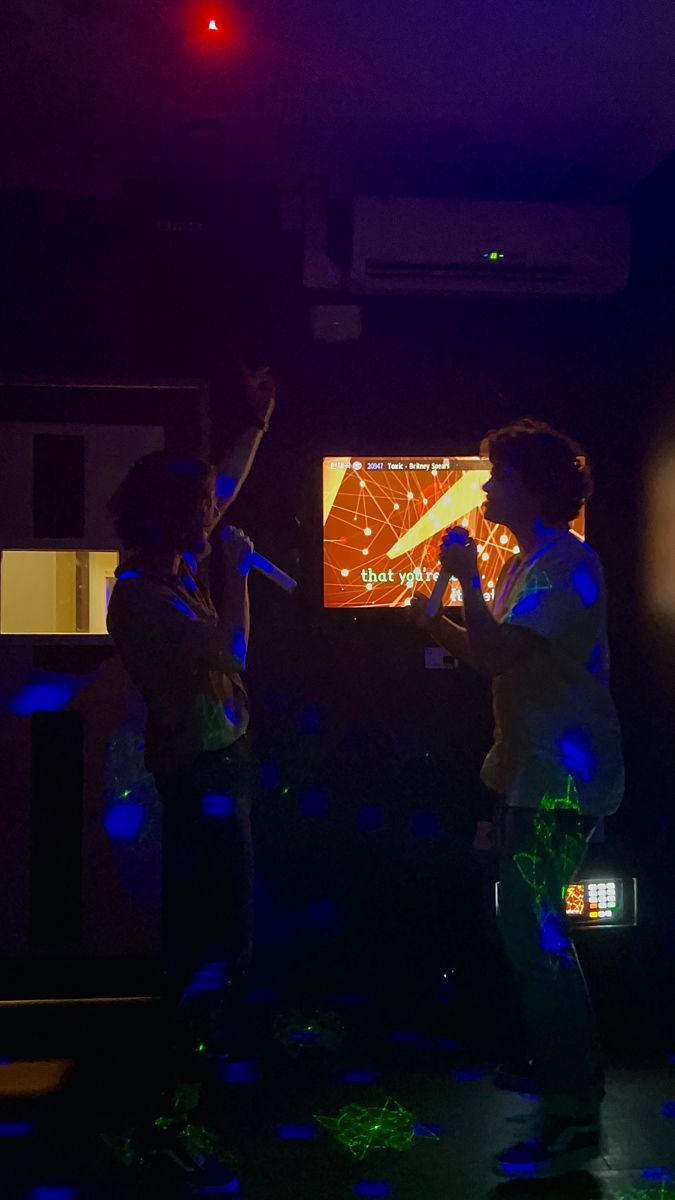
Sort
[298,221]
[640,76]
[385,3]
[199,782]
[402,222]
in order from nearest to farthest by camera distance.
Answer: [199,782], [385,3], [640,76], [402,222], [298,221]

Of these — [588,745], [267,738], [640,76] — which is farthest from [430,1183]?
[640,76]

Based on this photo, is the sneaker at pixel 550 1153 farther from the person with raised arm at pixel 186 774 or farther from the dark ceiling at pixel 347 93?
the dark ceiling at pixel 347 93

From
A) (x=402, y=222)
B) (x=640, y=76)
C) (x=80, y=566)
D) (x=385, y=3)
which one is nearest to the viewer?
(x=385, y=3)

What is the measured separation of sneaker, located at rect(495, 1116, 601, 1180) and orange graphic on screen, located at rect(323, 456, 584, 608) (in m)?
1.78

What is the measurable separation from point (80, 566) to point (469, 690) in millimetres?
1501

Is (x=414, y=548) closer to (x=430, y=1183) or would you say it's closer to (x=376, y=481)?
(x=376, y=481)

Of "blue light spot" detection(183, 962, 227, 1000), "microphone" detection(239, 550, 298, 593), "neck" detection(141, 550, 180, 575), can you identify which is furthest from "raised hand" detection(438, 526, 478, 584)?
"blue light spot" detection(183, 962, 227, 1000)

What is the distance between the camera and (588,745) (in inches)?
87.8

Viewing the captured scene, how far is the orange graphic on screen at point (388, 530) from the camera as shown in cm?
359

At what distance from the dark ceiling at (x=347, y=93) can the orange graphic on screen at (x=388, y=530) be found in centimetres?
101

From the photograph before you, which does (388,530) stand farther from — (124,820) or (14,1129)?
(14,1129)

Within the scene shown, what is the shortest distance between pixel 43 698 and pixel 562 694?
7.01ft

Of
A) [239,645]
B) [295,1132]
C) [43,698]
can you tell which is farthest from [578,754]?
[43,698]

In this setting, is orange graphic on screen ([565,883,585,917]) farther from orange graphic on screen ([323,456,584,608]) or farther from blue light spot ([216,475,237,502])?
blue light spot ([216,475,237,502])
